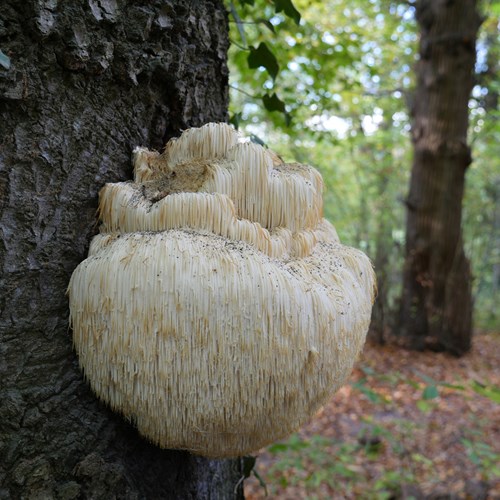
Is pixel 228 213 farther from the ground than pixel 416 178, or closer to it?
closer to it

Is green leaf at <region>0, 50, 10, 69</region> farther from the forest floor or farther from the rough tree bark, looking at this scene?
the forest floor

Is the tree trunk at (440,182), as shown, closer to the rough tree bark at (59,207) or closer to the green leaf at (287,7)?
the green leaf at (287,7)

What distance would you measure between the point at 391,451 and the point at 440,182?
14.4 ft

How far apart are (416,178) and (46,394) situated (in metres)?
7.28

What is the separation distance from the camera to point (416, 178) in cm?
742

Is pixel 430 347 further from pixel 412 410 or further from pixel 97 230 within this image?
pixel 97 230

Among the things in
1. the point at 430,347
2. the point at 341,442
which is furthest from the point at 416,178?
the point at 341,442

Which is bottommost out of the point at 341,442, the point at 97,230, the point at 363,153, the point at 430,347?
the point at 341,442

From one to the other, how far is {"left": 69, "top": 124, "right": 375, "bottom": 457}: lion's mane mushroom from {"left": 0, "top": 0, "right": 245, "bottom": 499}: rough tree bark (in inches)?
2.8

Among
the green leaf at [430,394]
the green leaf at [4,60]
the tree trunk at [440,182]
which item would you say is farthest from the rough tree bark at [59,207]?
the tree trunk at [440,182]

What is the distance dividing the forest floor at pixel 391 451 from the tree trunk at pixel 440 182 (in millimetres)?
1391

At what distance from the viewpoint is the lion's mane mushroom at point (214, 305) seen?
0.95 metres

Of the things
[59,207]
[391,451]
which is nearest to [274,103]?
[59,207]

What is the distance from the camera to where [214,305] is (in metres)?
0.95
